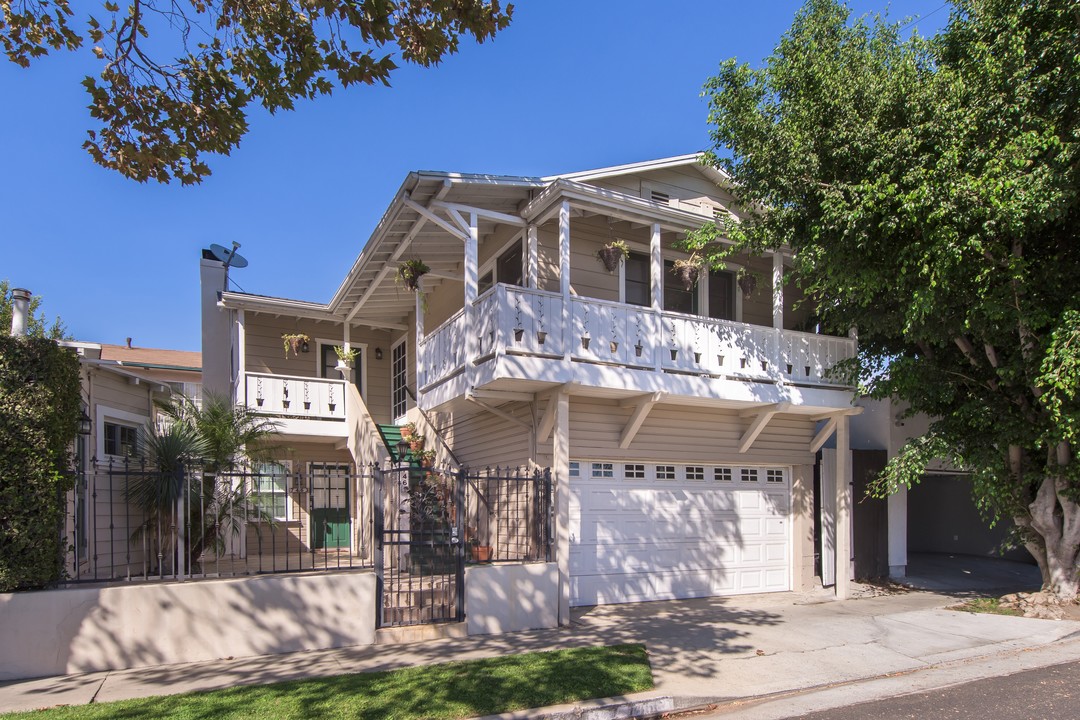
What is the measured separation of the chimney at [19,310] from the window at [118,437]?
13.2ft

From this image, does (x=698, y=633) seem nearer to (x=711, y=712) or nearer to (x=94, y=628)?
(x=711, y=712)

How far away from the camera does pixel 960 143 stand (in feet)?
30.2

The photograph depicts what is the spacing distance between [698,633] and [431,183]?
7167 mm

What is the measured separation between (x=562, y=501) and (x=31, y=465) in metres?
6.12

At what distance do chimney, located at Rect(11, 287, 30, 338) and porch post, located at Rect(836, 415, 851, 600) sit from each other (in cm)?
1217

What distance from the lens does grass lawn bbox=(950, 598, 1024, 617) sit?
34.8ft

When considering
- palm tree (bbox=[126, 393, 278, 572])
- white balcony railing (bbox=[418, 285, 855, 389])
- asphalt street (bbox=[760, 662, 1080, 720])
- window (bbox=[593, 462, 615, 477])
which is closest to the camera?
asphalt street (bbox=[760, 662, 1080, 720])

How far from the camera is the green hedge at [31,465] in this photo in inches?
275

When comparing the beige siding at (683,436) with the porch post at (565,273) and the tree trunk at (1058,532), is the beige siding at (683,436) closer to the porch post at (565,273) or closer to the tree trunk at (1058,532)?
the porch post at (565,273)

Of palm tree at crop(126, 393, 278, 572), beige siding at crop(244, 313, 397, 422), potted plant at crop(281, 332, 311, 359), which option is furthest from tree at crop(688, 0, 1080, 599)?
beige siding at crop(244, 313, 397, 422)

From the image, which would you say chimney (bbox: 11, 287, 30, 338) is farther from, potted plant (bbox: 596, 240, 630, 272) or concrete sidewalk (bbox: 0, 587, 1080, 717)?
potted plant (bbox: 596, 240, 630, 272)

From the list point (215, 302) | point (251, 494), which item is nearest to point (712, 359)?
point (251, 494)

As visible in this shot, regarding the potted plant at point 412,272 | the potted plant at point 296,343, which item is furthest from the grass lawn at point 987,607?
the potted plant at point 296,343

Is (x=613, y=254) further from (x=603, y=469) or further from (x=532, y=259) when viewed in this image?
(x=603, y=469)
